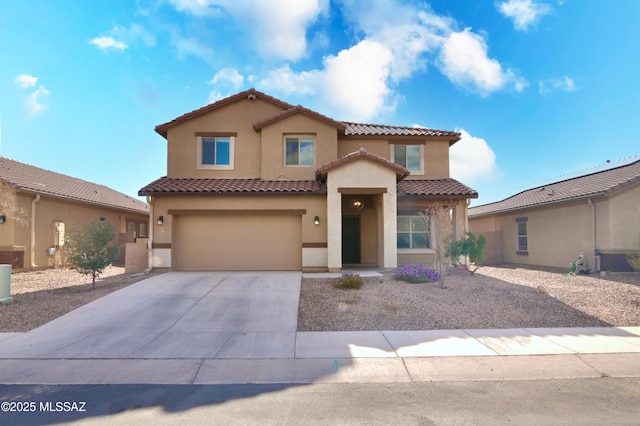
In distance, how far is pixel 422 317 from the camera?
8461mm

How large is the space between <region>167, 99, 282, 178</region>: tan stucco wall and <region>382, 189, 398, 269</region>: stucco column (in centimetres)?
572

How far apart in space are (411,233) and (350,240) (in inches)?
104

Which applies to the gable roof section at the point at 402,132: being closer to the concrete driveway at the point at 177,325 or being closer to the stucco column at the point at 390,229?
the stucco column at the point at 390,229

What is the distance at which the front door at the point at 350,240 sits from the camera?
1638 cm

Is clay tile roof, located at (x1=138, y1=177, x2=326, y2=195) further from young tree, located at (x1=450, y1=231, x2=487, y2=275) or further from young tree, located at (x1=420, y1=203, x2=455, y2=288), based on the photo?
young tree, located at (x1=450, y1=231, x2=487, y2=275)

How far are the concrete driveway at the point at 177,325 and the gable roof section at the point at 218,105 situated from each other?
23.9 feet

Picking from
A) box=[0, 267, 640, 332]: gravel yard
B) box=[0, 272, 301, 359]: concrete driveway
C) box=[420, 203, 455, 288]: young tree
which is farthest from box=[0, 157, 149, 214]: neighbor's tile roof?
box=[420, 203, 455, 288]: young tree

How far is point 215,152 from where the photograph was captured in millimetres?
16281

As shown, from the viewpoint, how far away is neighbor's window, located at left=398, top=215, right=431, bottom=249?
15.9m

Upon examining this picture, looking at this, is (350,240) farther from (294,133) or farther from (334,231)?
(294,133)

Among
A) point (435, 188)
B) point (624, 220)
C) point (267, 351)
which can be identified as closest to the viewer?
point (267, 351)

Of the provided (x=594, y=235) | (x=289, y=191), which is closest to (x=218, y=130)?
(x=289, y=191)

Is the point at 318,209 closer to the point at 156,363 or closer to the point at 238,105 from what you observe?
the point at 238,105

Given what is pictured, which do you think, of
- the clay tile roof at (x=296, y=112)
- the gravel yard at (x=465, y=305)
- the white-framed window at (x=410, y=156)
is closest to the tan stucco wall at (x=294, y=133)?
the clay tile roof at (x=296, y=112)
